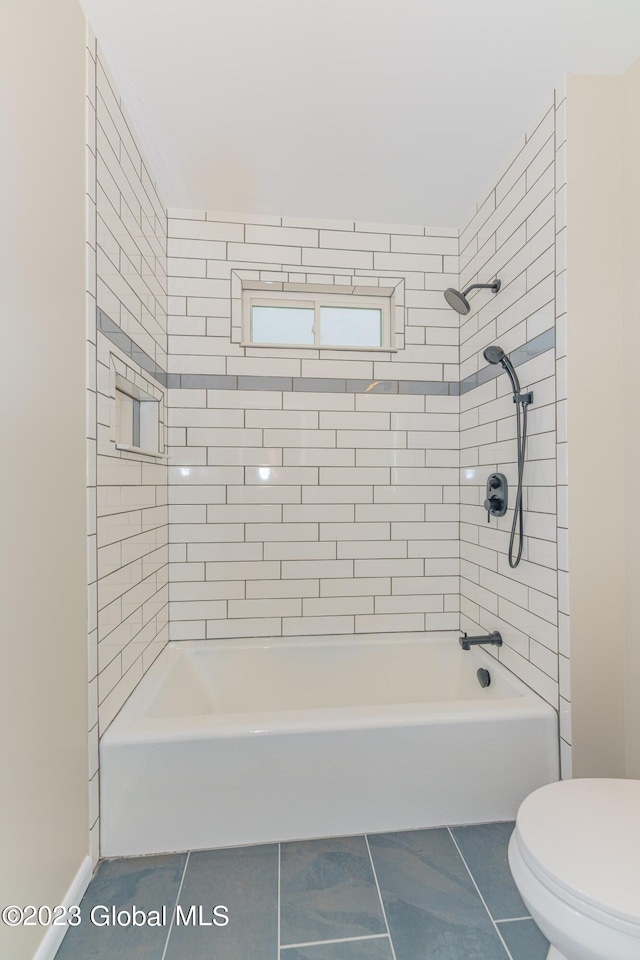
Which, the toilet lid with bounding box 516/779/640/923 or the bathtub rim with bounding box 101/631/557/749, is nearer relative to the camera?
the toilet lid with bounding box 516/779/640/923

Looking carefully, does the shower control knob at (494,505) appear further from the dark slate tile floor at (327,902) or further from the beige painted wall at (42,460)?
the beige painted wall at (42,460)

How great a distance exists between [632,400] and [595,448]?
0.62ft

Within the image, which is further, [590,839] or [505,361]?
[505,361]

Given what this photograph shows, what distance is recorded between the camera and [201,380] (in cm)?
226

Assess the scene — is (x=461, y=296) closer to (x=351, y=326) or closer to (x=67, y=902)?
(x=351, y=326)

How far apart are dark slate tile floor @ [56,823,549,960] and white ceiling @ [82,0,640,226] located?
2.61 m

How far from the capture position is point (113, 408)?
155 cm

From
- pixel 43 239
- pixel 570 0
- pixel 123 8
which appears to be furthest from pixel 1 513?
pixel 570 0

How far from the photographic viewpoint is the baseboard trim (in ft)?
3.60

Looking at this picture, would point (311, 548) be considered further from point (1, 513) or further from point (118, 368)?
point (1, 513)

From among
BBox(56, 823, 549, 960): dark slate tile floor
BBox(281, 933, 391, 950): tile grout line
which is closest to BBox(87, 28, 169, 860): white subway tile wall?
BBox(56, 823, 549, 960): dark slate tile floor

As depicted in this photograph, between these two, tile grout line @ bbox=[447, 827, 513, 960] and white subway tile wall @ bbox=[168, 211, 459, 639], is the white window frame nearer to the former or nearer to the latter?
white subway tile wall @ bbox=[168, 211, 459, 639]

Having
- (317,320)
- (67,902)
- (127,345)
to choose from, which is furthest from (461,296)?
(67,902)

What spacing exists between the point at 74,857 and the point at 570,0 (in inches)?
113
